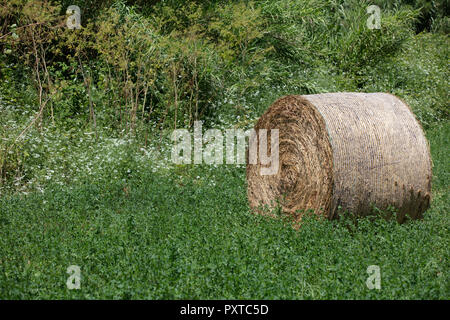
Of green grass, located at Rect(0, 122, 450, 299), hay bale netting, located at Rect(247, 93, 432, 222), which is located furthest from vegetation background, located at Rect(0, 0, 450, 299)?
hay bale netting, located at Rect(247, 93, 432, 222)

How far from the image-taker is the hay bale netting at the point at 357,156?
5656 mm

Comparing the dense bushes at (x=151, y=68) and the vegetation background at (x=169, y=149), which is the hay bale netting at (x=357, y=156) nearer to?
the vegetation background at (x=169, y=149)

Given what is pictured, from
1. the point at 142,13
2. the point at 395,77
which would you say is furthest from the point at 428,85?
the point at 142,13

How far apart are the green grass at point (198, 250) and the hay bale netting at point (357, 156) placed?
0.29m

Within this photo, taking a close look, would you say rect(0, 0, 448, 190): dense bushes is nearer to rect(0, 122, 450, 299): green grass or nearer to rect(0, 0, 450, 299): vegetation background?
rect(0, 0, 450, 299): vegetation background

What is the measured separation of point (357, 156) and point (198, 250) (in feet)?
6.44

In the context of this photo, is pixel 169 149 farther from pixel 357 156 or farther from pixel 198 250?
pixel 198 250

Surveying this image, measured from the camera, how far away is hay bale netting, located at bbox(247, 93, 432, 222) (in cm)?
566

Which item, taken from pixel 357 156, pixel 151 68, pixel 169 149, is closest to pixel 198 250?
pixel 357 156

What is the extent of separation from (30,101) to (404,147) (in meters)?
6.93

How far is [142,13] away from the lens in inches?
463

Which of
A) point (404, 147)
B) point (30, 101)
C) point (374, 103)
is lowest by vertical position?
point (404, 147)

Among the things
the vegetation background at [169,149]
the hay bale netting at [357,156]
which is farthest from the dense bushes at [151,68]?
the hay bale netting at [357,156]
